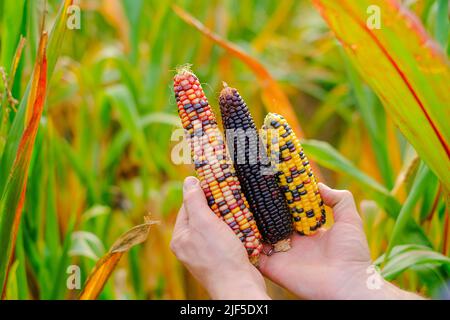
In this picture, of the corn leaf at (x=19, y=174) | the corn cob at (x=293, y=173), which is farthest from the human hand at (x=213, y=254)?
the corn leaf at (x=19, y=174)

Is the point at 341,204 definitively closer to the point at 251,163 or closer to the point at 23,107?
the point at 251,163

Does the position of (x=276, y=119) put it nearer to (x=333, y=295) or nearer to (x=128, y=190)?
(x=333, y=295)

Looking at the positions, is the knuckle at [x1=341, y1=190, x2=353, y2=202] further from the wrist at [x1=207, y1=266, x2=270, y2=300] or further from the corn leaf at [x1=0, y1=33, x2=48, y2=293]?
the corn leaf at [x1=0, y1=33, x2=48, y2=293]

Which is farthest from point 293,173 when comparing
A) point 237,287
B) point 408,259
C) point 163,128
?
point 163,128

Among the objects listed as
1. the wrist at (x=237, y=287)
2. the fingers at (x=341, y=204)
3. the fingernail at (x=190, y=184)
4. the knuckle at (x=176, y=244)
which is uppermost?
the fingernail at (x=190, y=184)

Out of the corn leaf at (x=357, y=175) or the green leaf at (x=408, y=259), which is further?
the corn leaf at (x=357, y=175)

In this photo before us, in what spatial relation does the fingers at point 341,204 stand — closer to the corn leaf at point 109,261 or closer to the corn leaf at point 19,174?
the corn leaf at point 109,261

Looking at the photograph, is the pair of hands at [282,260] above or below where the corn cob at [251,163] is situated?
below
